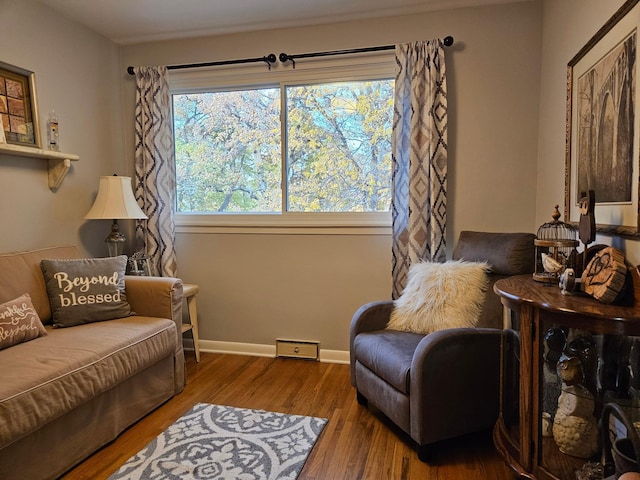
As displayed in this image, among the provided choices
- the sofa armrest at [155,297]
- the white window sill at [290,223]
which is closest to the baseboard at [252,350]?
the sofa armrest at [155,297]

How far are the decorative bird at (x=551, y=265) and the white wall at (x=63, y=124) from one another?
2859mm

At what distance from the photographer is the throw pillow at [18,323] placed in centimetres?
187

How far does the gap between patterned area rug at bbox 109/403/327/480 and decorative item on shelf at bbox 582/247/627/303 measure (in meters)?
1.37

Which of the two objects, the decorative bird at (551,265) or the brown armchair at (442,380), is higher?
the decorative bird at (551,265)

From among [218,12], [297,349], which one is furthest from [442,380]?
[218,12]

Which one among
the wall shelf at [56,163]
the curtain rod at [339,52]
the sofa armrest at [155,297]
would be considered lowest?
the sofa armrest at [155,297]

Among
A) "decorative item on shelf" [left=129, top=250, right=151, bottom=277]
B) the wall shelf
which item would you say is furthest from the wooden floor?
the wall shelf

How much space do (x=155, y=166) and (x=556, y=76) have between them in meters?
2.74

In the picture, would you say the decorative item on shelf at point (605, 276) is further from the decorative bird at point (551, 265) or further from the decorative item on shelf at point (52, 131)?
the decorative item on shelf at point (52, 131)

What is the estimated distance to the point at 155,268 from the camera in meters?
3.10

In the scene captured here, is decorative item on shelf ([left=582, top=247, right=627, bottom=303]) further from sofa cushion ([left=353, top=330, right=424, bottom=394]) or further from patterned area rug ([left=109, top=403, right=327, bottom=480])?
patterned area rug ([left=109, top=403, right=327, bottom=480])

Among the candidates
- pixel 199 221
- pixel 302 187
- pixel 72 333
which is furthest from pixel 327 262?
pixel 72 333

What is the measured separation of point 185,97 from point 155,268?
1.37 m

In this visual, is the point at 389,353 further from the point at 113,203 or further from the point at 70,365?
the point at 113,203
